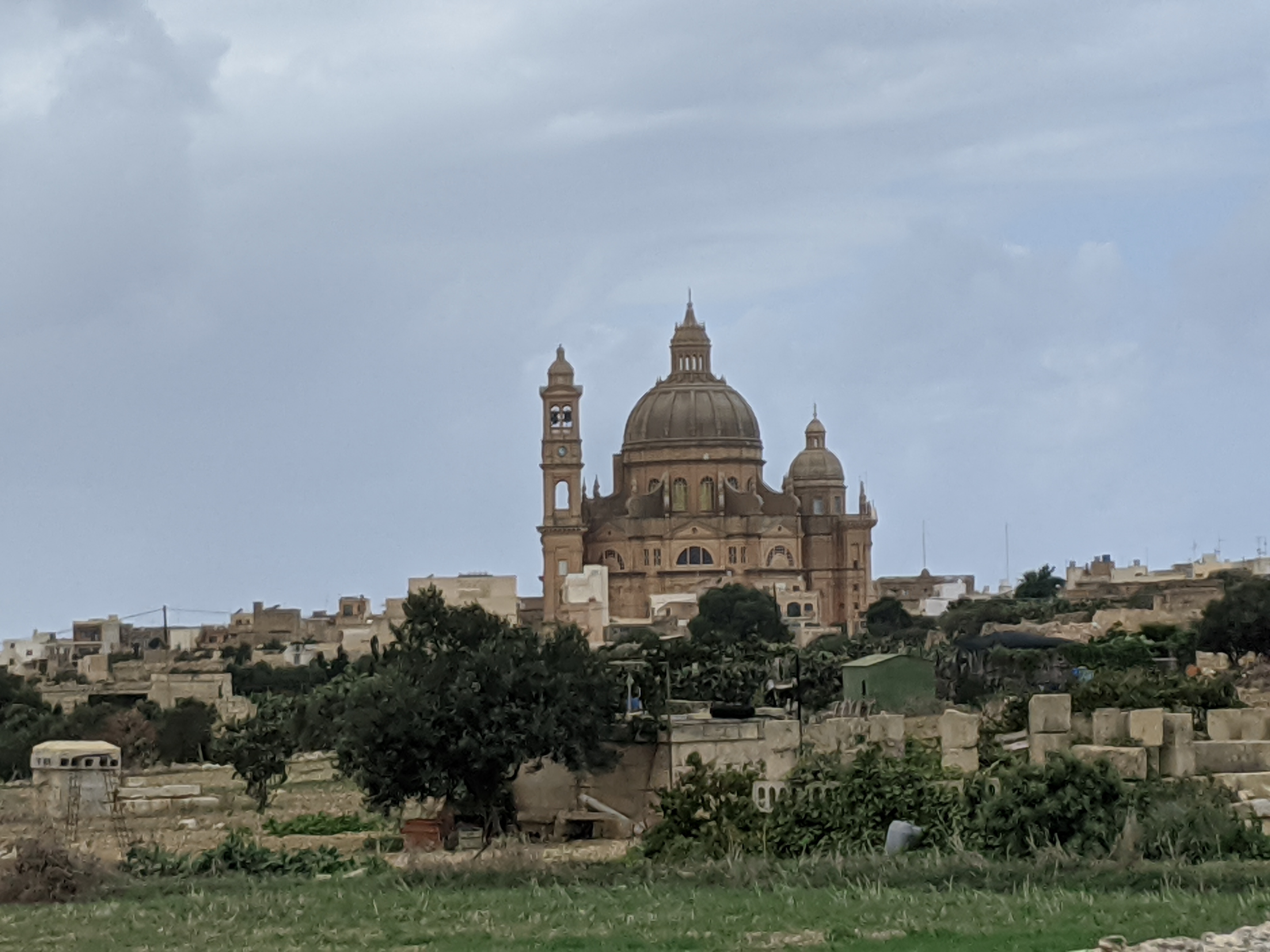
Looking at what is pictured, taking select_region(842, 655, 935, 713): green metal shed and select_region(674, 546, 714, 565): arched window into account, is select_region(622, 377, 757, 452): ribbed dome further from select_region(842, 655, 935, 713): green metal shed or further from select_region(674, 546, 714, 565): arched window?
select_region(842, 655, 935, 713): green metal shed

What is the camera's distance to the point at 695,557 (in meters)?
132

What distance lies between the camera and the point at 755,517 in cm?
13262

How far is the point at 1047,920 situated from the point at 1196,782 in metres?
5.47

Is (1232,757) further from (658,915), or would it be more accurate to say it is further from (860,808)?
(658,915)

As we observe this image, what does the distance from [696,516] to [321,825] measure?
105 metres

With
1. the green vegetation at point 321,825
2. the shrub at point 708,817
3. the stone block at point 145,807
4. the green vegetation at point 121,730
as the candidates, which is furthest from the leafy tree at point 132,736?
the shrub at point 708,817

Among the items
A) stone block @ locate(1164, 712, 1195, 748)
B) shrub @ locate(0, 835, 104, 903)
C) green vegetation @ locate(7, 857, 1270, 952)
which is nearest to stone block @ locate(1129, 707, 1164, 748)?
stone block @ locate(1164, 712, 1195, 748)

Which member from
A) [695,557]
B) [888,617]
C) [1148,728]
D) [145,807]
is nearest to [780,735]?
[1148,728]

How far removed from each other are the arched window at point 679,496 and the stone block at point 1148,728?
112 m

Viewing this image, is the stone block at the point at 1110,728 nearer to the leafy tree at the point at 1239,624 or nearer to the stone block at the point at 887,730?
the stone block at the point at 887,730

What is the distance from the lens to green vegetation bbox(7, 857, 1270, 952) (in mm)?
14906

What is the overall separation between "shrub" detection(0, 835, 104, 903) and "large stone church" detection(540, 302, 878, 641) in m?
105

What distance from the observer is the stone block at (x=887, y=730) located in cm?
2500

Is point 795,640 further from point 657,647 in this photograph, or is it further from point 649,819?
point 649,819
